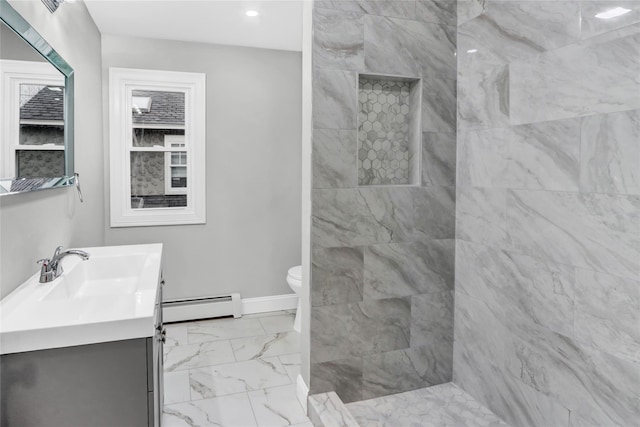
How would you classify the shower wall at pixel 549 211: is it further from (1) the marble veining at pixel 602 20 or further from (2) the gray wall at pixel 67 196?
(2) the gray wall at pixel 67 196

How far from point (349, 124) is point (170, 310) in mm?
2379

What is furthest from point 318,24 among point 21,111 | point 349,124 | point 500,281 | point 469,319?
point 469,319

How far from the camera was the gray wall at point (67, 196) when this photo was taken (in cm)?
160

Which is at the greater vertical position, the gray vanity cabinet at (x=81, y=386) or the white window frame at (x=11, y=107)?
the white window frame at (x=11, y=107)

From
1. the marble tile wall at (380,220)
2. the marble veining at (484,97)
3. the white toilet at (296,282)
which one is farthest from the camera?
the white toilet at (296,282)

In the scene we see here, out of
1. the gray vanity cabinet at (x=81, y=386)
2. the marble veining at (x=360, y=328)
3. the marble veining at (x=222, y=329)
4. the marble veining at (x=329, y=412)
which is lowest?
the marble veining at (x=222, y=329)

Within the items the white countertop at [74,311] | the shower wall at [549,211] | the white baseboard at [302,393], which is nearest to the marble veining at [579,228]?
the shower wall at [549,211]

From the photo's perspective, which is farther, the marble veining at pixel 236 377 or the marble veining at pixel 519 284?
the marble veining at pixel 236 377

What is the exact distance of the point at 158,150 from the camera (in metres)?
3.54

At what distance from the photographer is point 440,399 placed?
223 cm

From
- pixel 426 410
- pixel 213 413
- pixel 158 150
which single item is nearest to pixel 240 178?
pixel 158 150

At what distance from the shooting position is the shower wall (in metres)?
1.47

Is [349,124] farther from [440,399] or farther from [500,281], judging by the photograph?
[440,399]

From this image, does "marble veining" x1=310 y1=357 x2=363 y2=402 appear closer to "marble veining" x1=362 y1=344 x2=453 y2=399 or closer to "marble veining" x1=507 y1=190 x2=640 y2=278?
"marble veining" x1=362 y1=344 x2=453 y2=399
